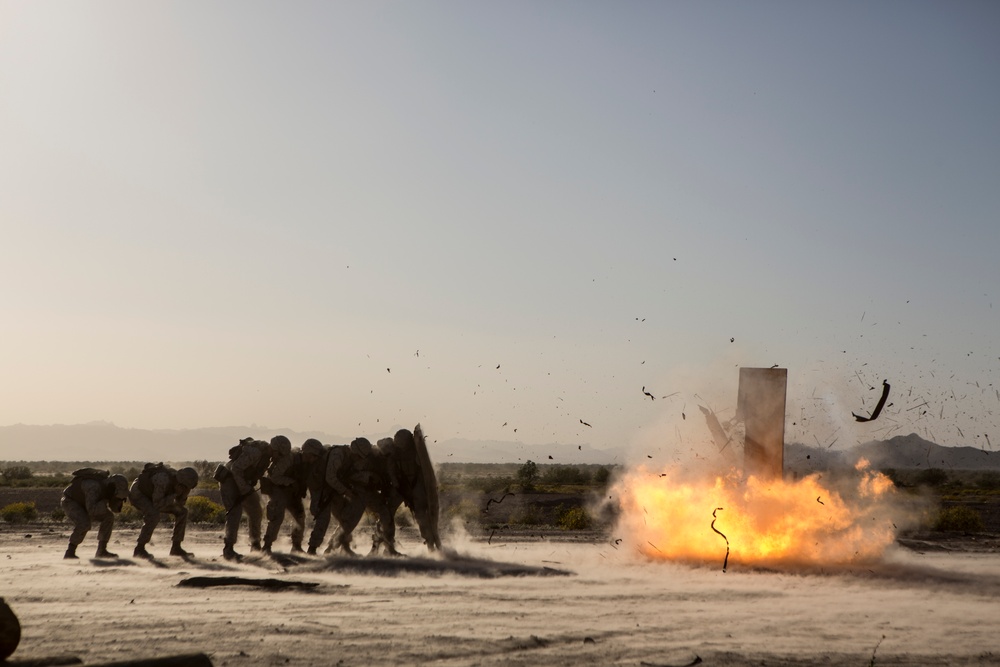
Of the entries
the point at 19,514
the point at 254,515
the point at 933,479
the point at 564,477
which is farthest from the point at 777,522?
the point at 564,477

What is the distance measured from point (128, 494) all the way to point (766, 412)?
43.3 ft

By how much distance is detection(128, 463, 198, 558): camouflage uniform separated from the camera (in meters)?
19.6

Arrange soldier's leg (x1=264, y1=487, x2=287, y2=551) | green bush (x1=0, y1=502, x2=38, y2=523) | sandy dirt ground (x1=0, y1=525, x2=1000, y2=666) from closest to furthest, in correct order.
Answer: sandy dirt ground (x1=0, y1=525, x2=1000, y2=666), soldier's leg (x1=264, y1=487, x2=287, y2=551), green bush (x1=0, y1=502, x2=38, y2=523)

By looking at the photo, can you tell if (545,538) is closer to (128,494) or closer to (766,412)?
(766,412)

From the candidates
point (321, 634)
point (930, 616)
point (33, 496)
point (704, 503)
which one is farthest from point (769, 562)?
point (33, 496)

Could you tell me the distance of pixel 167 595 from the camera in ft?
45.3

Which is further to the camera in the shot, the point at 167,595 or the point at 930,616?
the point at 167,595

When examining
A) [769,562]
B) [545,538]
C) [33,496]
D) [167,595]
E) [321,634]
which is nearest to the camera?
[321,634]

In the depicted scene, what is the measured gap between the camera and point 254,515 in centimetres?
2034

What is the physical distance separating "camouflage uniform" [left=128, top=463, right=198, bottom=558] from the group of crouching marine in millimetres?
20

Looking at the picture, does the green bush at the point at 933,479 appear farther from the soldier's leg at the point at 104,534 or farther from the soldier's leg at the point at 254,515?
the soldier's leg at the point at 104,534

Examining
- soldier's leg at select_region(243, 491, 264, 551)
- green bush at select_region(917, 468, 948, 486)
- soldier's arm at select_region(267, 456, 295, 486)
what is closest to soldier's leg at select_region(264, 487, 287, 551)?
soldier's arm at select_region(267, 456, 295, 486)

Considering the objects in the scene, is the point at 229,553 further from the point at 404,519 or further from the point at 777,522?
the point at 404,519

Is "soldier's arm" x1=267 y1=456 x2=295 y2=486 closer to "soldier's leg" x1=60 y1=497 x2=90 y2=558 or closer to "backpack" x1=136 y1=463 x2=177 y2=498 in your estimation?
"backpack" x1=136 y1=463 x2=177 y2=498
